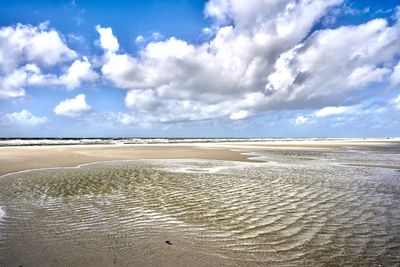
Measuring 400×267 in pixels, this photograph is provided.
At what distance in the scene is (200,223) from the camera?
7070 mm

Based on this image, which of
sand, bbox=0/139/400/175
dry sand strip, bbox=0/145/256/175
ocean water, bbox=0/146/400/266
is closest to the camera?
ocean water, bbox=0/146/400/266

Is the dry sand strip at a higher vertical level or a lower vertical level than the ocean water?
higher

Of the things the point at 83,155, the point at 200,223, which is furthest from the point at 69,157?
the point at 200,223

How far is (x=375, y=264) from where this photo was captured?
481 cm

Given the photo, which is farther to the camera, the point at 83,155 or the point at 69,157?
the point at 83,155

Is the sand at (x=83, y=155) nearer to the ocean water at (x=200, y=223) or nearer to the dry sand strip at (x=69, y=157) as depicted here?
the dry sand strip at (x=69, y=157)

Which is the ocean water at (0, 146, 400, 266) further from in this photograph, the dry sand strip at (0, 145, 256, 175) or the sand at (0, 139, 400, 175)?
the sand at (0, 139, 400, 175)

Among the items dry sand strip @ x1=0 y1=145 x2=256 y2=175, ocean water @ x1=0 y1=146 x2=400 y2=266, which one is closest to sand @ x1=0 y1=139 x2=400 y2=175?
dry sand strip @ x1=0 y1=145 x2=256 y2=175

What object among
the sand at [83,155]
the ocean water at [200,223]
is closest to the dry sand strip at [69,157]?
the sand at [83,155]

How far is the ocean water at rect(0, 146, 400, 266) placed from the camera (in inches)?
200

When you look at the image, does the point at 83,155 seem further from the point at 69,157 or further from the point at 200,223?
the point at 200,223

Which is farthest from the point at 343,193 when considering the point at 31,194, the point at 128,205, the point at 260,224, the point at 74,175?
the point at 74,175

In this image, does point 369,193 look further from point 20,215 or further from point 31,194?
point 31,194

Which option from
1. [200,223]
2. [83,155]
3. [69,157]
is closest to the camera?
[200,223]
